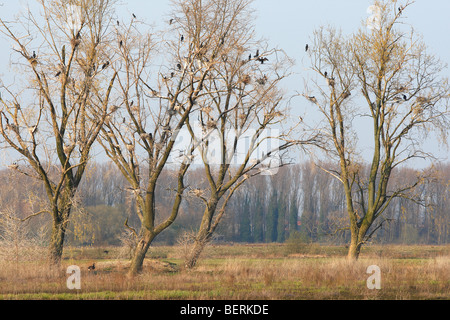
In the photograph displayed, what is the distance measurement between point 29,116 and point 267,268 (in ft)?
30.8

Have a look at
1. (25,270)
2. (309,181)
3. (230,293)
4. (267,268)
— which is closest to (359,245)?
(267,268)

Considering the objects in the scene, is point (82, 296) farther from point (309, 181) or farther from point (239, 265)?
point (309, 181)

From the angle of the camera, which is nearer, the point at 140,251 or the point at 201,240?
the point at 140,251

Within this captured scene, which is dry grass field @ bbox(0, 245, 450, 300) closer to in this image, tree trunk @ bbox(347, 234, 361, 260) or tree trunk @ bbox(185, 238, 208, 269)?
tree trunk @ bbox(185, 238, 208, 269)

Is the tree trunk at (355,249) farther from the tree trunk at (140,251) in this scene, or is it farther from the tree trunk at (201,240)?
the tree trunk at (140,251)

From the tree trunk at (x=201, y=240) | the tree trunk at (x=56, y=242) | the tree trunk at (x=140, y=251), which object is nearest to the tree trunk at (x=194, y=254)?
the tree trunk at (x=201, y=240)

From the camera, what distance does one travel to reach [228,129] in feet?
72.1

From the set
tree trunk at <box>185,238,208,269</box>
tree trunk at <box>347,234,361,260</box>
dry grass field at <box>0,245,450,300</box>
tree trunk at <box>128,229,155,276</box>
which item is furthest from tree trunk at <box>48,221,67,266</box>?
tree trunk at <box>347,234,361,260</box>

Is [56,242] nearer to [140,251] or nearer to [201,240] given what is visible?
[140,251]

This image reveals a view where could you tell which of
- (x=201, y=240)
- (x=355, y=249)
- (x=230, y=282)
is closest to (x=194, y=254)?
(x=201, y=240)

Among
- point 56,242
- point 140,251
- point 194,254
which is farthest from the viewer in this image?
point 194,254

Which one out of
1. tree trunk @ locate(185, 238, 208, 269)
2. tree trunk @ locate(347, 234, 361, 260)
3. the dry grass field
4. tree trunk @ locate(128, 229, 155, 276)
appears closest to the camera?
the dry grass field
